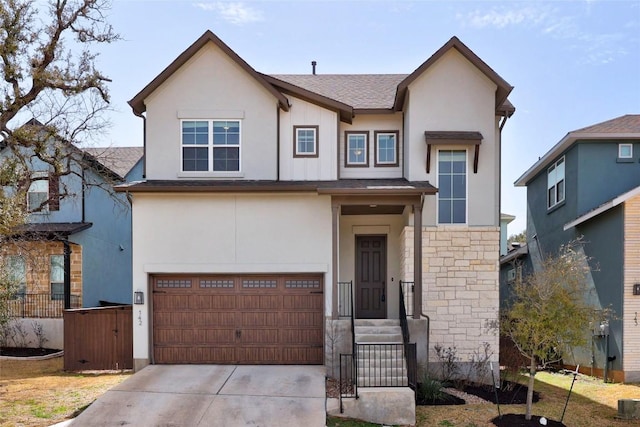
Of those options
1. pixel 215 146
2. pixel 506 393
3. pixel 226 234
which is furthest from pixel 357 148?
pixel 506 393

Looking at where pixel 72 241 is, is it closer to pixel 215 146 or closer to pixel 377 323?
pixel 215 146

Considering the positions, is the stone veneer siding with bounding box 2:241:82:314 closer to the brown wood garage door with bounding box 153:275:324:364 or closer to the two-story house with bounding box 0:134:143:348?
the two-story house with bounding box 0:134:143:348

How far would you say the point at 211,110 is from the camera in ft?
44.3

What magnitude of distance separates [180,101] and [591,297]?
500 inches

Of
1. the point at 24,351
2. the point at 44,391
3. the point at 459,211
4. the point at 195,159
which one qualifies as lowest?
the point at 24,351

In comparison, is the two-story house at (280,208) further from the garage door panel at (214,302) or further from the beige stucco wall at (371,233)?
the beige stucco wall at (371,233)

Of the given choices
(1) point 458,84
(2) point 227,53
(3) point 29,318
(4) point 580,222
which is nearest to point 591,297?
(4) point 580,222

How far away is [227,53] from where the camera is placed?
13.4 metres

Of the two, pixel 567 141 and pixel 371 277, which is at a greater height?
pixel 567 141

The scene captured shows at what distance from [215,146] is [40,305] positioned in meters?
8.79

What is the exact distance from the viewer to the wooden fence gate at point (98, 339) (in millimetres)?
13039

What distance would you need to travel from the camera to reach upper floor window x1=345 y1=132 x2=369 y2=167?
14336 mm

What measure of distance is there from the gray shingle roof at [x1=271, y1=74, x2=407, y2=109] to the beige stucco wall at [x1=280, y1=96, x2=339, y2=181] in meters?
1.07

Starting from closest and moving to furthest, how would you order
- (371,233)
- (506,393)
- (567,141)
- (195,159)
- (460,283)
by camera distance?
(506,393), (460,283), (195,159), (371,233), (567,141)
